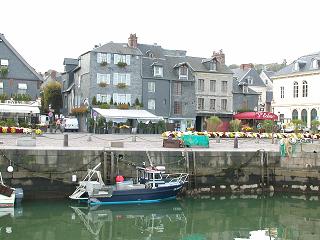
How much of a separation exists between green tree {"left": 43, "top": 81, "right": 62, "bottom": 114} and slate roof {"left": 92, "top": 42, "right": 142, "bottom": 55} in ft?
50.9

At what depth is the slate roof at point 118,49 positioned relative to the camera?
162 feet

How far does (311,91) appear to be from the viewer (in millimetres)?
57312

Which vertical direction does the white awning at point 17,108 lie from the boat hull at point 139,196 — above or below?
above

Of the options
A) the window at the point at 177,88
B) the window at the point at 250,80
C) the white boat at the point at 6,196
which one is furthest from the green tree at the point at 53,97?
the white boat at the point at 6,196

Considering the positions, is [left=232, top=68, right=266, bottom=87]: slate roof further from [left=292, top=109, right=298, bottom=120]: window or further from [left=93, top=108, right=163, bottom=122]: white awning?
[left=93, top=108, right=163, bottom=122]: white awning

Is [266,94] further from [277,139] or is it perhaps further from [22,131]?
[22,131]

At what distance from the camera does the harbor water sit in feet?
62.3

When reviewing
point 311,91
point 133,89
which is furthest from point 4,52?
point 311,91

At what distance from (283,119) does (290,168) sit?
1348 inches

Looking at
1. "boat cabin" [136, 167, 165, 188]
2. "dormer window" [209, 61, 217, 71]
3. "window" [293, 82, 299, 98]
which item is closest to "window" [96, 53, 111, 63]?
"dormer window" [209, 61, 217, 71]

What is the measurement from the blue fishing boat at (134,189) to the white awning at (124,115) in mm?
22633

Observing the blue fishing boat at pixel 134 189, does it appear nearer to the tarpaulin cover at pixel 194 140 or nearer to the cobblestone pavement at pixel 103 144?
the cobblestone pavement at pixel 103 144

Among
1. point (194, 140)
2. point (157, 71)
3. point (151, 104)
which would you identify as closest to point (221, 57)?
point (157, 71)

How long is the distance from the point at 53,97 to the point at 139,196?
43.2 metres
